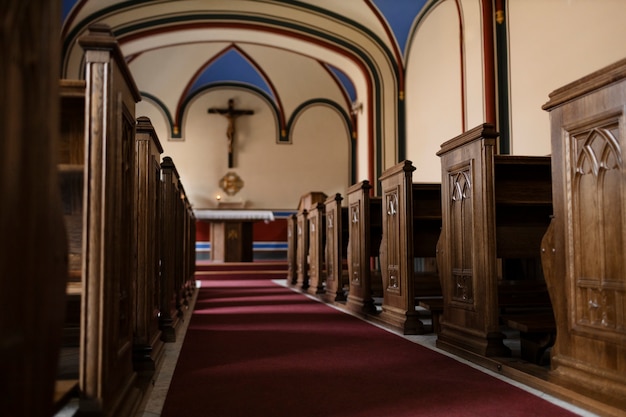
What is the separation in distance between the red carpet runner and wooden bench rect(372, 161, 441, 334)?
0.24 meters

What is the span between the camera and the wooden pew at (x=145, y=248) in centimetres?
294

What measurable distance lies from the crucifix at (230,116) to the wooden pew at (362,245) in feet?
32.5

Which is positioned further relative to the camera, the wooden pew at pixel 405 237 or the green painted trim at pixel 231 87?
the green painted trim at pixel 231 87

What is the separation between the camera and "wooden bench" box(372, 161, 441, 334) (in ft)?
14.2

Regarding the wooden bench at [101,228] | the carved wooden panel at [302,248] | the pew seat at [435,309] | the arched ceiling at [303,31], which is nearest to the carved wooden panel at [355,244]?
the pew seat at [435,309]

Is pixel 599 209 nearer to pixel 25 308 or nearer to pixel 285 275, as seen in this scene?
pixel 25 308

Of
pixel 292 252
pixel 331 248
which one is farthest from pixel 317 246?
pixel 292 252

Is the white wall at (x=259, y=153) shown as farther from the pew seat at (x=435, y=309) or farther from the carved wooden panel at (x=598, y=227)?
the carved wooden panel at (x=598, y=227)

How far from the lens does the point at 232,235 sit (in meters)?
12.0

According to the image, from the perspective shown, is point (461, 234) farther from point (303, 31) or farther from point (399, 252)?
point (303, 31)

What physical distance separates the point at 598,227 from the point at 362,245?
311 centimetres

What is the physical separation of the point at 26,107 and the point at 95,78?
76 cm

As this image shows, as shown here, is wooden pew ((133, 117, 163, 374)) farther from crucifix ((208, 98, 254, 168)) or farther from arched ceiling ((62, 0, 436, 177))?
crucifix ((208, 98, 254, 168))

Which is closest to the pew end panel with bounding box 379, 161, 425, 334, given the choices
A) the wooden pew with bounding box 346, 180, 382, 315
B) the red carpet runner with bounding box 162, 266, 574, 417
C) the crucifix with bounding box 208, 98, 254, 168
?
the red carpet runner with bounding box 162, 266, 574, 417
